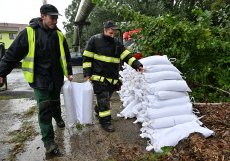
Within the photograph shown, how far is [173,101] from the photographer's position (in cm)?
488

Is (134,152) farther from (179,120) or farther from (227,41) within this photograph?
(227,41)

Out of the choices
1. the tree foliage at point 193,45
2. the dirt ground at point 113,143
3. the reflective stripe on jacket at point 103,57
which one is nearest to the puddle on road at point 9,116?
the dirt ground at point 113,143

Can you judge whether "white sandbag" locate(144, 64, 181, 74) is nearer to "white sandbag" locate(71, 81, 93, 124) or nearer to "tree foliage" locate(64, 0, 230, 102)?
"white sandbag" locate(71, 81, 93, 124)

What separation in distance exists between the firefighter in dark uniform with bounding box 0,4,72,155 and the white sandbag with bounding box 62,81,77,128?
1.15 feet

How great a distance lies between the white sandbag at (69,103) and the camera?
525 centimetres

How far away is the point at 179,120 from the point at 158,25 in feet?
8.46

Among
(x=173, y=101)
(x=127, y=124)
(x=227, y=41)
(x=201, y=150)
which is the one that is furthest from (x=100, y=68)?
(x=227, y=41)

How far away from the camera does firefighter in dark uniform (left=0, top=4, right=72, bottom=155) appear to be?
4594 millimetres

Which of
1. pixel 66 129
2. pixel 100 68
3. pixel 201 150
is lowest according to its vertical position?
pixel 66 129

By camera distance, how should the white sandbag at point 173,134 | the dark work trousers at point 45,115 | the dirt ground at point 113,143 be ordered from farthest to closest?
1. the dark work trousers at point 45,115
2. the white sandbag at point 173,134
3. the dirt ground at point 113,143

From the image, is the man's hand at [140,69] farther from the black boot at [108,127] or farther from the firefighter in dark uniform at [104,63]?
the black boot at [108,127]

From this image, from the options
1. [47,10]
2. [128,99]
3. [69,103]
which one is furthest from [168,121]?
[47,10]

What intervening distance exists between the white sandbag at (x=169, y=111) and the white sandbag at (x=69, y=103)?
120cm

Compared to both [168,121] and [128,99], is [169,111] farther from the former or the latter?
[128,99]
